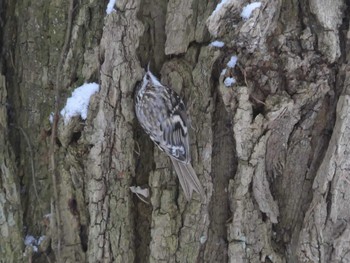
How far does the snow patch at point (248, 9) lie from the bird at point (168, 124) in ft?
1.33

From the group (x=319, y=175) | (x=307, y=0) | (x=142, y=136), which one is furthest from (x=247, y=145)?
(x=307, y=0)

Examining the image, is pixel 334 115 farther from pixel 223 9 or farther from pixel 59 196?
pixel 59 196

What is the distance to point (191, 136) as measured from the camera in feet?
6.41

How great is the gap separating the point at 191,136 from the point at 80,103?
1.39ft

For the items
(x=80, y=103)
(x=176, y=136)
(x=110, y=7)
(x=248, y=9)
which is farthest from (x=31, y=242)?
(x=248, y=9)

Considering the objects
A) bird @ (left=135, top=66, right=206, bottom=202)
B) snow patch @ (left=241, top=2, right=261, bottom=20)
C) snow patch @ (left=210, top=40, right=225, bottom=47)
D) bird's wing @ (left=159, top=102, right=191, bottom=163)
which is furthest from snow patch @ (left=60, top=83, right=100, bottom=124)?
snow patch @ (left=241, top=2, right=261, bottom=20)

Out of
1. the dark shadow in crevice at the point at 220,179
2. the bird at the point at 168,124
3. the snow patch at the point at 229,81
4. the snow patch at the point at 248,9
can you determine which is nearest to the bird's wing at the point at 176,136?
the bird at the point at 168,124

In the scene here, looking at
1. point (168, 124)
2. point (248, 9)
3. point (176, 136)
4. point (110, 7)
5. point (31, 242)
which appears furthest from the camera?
point (168, 124)

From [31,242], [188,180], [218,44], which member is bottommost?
[31,242]

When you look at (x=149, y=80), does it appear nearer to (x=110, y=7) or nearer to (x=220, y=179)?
(x=110, y=7)

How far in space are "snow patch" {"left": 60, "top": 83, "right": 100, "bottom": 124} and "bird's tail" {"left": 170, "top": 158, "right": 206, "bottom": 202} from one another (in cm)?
39

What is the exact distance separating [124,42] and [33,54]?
1.23 ft

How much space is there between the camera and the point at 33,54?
1.99 metres

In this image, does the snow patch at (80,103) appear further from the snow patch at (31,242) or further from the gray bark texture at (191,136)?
the snow patch at (31,242)
